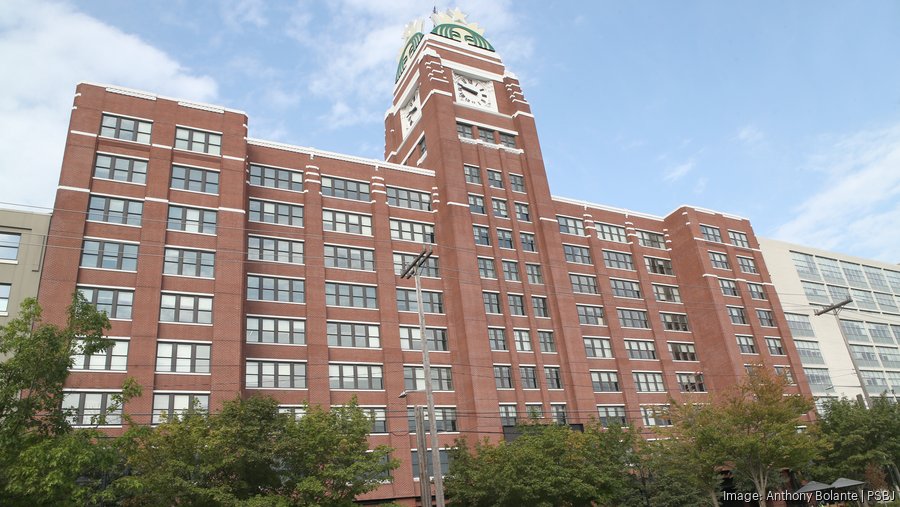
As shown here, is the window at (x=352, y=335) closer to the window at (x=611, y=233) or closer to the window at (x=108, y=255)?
the window at (x=108, y=255)

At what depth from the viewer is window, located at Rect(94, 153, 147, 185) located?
40.4 m

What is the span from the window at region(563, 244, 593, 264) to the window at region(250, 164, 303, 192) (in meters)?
24.4

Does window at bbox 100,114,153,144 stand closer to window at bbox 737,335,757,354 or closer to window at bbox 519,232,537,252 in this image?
window at bbox 519,232,537,252

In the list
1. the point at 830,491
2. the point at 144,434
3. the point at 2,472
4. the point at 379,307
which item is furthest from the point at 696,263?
the point at 2,472

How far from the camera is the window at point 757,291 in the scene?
6765 cm

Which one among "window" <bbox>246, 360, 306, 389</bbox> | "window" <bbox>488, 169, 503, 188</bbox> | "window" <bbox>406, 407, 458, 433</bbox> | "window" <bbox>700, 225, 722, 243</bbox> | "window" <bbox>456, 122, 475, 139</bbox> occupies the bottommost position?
"window" <bbox>406, 407, 458, 433</bbox>

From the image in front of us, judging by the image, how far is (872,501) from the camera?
47.7m

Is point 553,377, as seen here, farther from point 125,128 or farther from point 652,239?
point 125,128

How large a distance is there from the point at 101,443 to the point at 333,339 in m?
23.9

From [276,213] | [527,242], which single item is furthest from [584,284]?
[276,213]

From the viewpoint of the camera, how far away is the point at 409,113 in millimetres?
64938

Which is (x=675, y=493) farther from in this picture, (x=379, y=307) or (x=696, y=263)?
(x=696, y=263)

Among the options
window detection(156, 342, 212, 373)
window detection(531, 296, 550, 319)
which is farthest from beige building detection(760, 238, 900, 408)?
window detection(156, 342, 212, 373)

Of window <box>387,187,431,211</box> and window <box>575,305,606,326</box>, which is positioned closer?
window <box>387,187,431,211</box>
